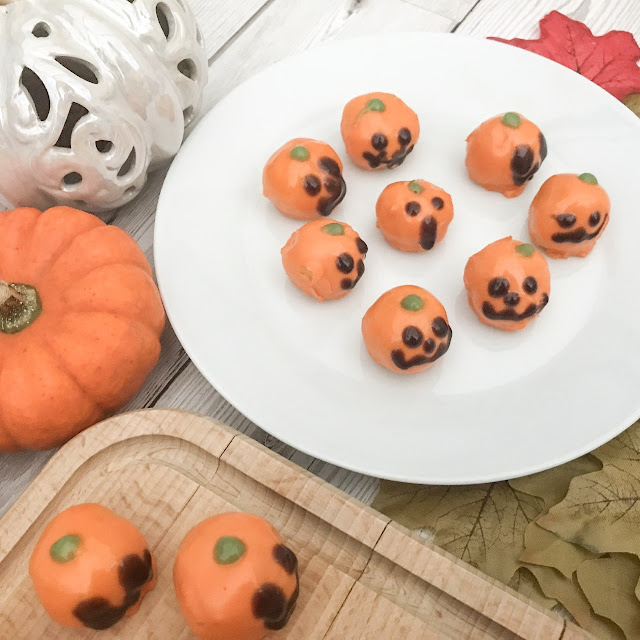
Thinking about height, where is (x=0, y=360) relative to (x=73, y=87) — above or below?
below

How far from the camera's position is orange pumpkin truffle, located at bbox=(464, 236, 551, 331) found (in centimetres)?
79

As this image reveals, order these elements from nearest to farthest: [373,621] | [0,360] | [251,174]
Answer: [373,621], [0,360], [251,174]

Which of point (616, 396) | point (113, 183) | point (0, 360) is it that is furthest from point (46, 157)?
point (616, 396)

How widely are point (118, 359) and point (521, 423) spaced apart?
0.51m

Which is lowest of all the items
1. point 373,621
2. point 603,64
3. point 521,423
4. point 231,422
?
point 231,422

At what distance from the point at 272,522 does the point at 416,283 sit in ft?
1.27

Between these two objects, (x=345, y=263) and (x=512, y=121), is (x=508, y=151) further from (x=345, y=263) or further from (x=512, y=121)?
(x=345, y=263)

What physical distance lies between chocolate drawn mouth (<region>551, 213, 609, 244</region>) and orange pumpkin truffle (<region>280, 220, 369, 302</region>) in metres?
0.27

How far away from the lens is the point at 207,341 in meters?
0.84

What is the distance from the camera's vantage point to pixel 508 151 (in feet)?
2.91

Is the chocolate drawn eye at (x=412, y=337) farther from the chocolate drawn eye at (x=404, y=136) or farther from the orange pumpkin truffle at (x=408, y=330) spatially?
the chocolate drawn eye at (x=404, y=136)

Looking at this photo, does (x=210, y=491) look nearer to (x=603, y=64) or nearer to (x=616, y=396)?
(x=616, y=396)

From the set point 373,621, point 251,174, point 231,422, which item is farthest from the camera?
point 251,174

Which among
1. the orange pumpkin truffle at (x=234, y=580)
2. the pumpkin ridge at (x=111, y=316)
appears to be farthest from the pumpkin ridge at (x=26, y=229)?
the orange pumpkin truffle at (x=234, y=580)
